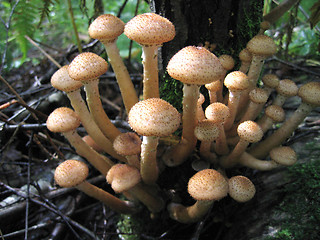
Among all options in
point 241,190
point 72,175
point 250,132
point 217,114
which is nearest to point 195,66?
point 217,114

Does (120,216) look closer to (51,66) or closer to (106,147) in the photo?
(106,147)

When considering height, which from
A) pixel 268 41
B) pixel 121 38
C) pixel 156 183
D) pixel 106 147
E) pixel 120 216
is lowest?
pixel 120 216

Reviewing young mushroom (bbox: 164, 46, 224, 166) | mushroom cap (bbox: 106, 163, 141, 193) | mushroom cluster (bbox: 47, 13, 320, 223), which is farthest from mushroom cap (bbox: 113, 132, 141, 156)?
young mushroom (bbox: 164, 46, 224, 166)

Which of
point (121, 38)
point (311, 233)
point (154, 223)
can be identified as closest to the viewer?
point (311, 233)

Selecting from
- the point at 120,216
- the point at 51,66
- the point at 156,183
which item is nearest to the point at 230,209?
the point at 156,183

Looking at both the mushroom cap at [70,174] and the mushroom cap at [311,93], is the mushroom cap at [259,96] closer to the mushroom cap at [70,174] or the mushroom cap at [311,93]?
the mushroom cap at [311,93]

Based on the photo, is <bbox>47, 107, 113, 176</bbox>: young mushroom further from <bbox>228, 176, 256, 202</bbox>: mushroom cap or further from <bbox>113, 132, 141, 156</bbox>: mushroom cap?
<bbox>228, 176, 256, 202</bbox>: mushroom cap

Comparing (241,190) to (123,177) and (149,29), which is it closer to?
(123,177)
